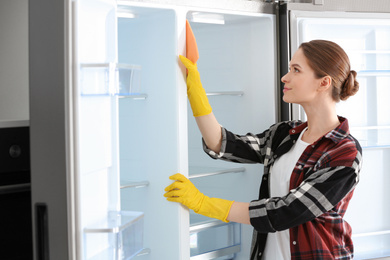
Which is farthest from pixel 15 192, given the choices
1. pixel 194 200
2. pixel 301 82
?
pixel 301 82

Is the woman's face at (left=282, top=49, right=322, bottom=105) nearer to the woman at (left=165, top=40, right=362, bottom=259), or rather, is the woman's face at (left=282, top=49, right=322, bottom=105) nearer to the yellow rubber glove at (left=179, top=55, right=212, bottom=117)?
the woman at (left=165, top=40, right=362, bottom=259)

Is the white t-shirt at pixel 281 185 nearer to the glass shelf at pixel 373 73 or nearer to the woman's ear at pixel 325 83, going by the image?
the woman's ear at pixel 325 83

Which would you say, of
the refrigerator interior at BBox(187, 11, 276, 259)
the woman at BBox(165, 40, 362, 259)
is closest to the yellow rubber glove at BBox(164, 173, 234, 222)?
the woman at BBox(165, 40, 362, 259)

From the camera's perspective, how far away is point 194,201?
1.90m

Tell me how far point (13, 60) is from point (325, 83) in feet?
3.69

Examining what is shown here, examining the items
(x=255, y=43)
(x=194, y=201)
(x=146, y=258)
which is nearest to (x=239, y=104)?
(x=255, y=43)

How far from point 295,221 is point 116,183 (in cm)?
70

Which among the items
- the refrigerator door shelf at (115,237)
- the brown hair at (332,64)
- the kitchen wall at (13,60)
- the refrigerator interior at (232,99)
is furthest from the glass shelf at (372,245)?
the kitchen wall at (13,60)

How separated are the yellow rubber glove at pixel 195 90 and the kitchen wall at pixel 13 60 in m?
0.56

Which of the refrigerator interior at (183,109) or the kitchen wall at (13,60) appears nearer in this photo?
the kitchen wall at (13,60)

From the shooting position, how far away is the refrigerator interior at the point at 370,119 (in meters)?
2.38

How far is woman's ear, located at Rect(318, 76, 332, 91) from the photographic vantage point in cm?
193

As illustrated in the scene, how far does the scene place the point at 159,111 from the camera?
2002 mm

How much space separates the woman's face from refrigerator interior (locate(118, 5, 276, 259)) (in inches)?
10.7
